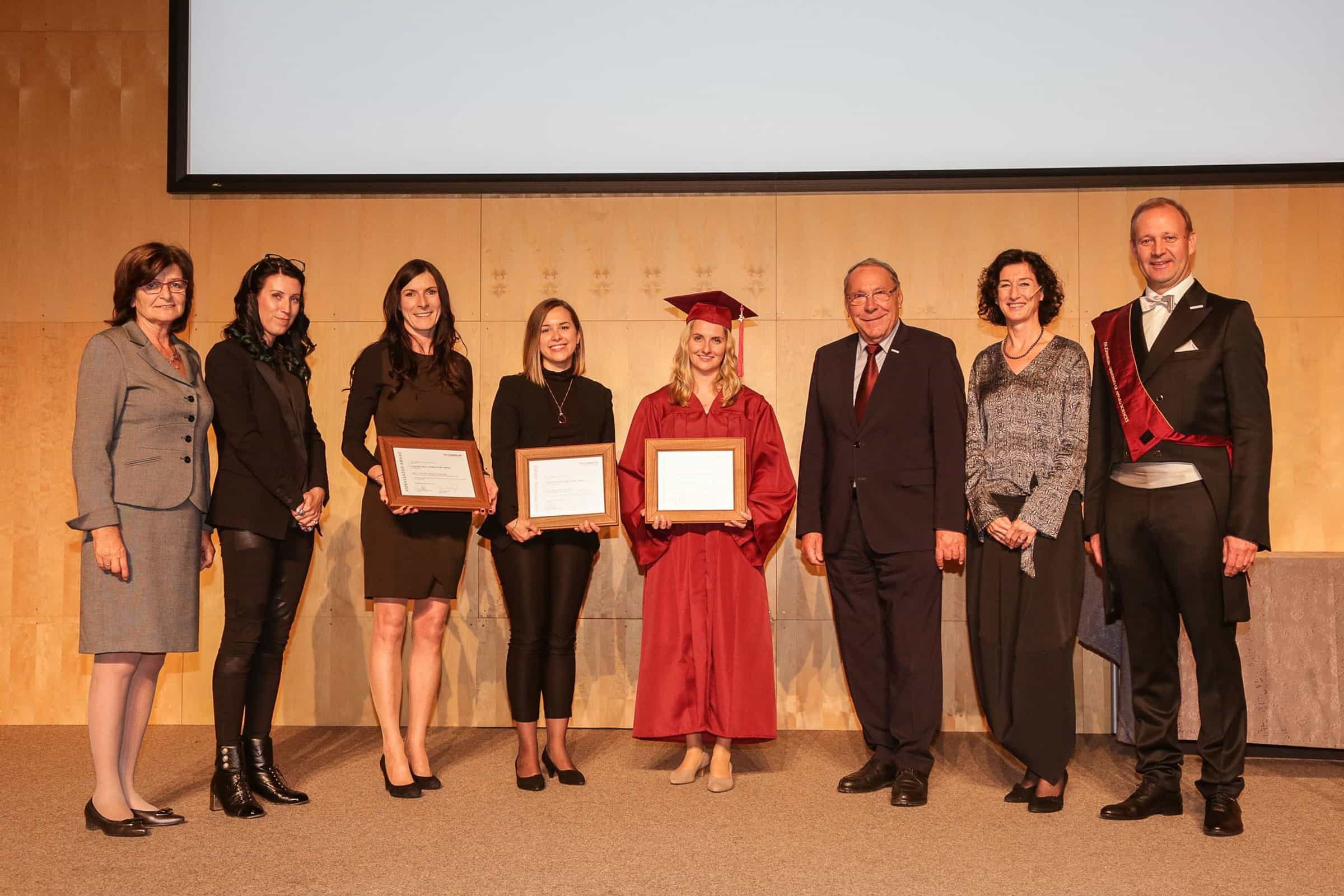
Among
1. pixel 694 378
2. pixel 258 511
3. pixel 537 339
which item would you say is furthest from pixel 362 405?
pixel 694 378

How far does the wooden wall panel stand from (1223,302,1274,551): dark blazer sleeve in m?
1.47

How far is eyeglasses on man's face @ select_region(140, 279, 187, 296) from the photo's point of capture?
309cm

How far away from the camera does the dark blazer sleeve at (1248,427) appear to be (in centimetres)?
302

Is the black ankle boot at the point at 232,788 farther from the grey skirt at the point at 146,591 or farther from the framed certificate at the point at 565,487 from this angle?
the framed certificate at the point at 565,487

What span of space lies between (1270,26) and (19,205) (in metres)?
5.52

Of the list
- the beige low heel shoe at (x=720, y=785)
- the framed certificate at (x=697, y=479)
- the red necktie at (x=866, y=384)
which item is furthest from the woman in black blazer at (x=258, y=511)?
the red necktie at (x=866, y=384)

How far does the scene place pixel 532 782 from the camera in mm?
3480

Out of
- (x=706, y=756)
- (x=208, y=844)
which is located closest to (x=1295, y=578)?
(x=706, y=756)

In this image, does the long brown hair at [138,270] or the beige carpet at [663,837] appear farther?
the long brown hair at [138,270]

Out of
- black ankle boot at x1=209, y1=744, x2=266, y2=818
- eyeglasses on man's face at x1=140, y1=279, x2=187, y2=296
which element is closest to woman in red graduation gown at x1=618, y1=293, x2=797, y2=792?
black ankle boot at x1=209, y1=744, x2=266, y2=818

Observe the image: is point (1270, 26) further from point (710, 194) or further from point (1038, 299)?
point (710, 194)

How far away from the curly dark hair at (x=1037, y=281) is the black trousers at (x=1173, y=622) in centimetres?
63

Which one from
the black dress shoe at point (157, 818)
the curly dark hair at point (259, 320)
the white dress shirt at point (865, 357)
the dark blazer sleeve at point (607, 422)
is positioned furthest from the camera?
the dark blazer sleeve at point (607, 422)

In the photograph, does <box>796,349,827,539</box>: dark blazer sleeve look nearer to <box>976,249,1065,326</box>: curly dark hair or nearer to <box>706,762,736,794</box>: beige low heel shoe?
<box>976,249,1065,326</box>: curly dark hair
